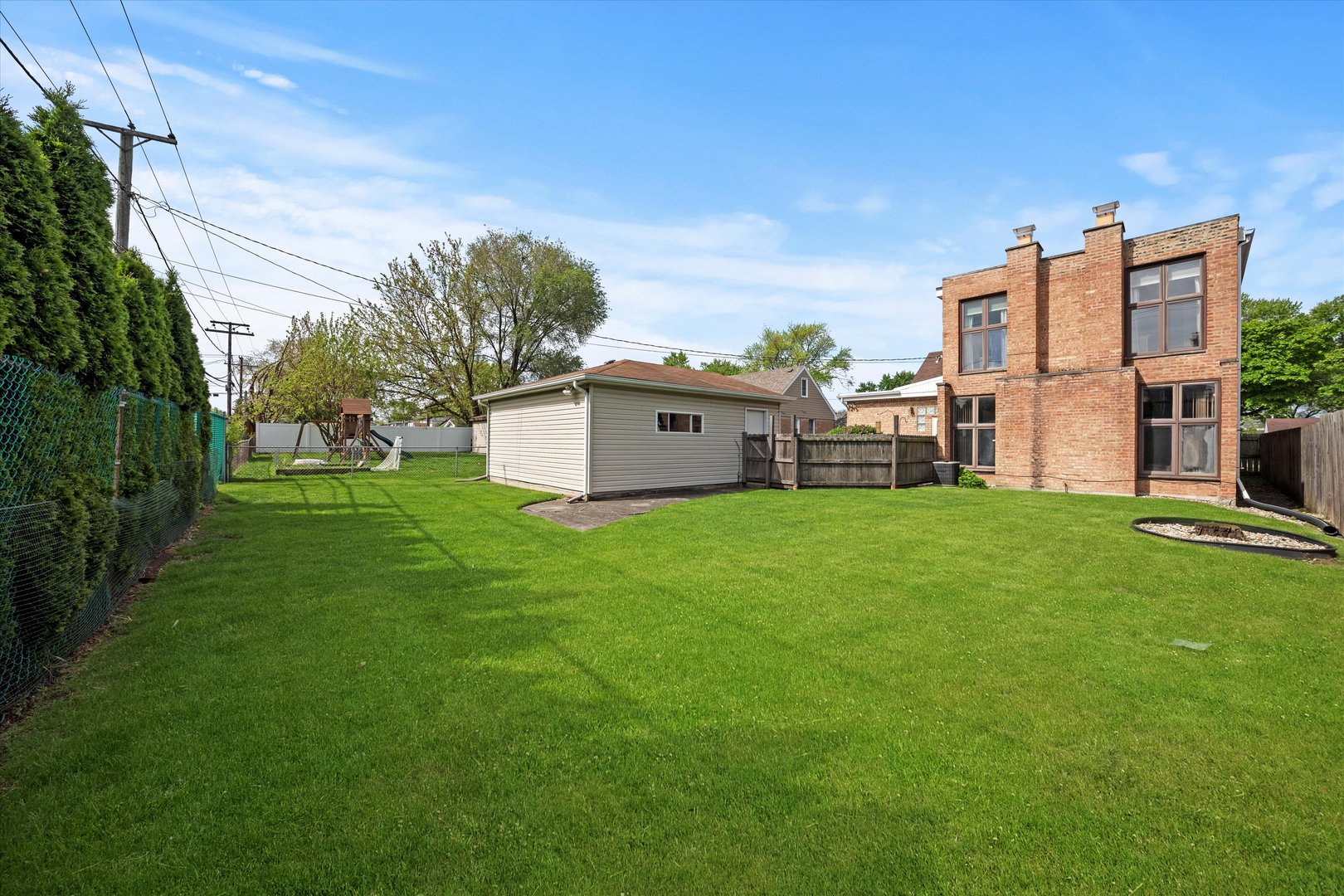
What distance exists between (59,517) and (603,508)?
26.2ft

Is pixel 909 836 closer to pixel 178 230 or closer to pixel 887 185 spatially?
pixel 887 185

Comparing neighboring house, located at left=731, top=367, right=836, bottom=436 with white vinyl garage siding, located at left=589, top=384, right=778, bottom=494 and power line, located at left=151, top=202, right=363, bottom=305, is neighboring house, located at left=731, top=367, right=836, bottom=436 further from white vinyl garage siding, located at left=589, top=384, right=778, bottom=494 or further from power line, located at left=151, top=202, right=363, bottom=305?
power line, located at left=151, top=202, right=363, bottom=305

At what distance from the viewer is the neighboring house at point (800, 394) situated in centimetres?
3150

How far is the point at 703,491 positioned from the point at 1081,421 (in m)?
9.43

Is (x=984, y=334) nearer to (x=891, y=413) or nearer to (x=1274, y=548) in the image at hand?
(x=891, y=413)

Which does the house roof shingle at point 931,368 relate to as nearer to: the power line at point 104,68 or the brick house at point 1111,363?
the brick house at point 1111,363

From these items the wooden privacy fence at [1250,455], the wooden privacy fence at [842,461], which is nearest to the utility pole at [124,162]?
the wooden privacy fence at [842,461]

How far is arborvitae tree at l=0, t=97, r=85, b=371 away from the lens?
3.29m

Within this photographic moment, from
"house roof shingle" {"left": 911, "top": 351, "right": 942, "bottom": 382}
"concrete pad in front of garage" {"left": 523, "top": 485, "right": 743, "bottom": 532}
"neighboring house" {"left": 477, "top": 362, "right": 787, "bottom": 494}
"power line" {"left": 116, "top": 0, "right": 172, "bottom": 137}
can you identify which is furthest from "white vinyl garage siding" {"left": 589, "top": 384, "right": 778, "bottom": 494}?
"house roof shingle" {"left": 911, "top": 351, "right": 942, "bottom": 382}

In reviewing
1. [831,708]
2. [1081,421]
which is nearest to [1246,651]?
[831,708]

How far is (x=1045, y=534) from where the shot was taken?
25.6 feet

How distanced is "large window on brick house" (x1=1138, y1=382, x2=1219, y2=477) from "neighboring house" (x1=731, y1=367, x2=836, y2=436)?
17854mm

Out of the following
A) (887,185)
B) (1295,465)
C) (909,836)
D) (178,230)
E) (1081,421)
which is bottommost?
(909,836)

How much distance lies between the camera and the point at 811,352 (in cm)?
4884
